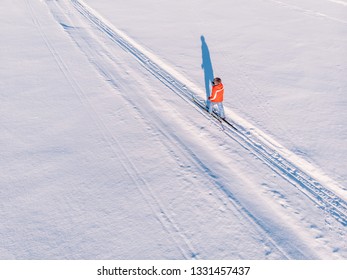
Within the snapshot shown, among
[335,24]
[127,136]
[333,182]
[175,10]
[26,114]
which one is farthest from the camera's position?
[175,10]

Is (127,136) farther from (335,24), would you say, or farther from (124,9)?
(335,24)

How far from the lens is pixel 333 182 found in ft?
24.3

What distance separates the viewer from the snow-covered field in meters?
6.20

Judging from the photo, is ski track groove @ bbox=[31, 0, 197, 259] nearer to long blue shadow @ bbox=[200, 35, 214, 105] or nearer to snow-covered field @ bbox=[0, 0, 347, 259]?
snow-covered field @ bbox=[0, 0, 347, 259]

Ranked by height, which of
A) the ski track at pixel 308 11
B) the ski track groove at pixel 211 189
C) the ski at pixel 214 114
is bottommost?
the ski track groove at pixel 211 189

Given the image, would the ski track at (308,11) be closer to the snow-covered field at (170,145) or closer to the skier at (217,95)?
the snow-covered field at (170,145)

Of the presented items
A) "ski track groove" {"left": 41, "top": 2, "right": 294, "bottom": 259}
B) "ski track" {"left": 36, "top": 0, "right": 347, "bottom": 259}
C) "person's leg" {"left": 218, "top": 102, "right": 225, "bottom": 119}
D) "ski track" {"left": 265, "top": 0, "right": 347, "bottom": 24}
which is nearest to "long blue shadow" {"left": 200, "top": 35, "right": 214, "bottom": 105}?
"ski track" {"left": 36, "top": 0, "right": 347, "bottom": 259}

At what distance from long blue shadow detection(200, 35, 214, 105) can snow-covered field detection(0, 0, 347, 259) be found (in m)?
0.08

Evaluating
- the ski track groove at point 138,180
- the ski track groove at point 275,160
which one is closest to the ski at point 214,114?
the ski track groove at point 275,160

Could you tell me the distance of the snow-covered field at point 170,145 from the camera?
6203mm

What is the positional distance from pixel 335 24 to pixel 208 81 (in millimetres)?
9821

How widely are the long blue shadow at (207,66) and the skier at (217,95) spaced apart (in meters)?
1.41
